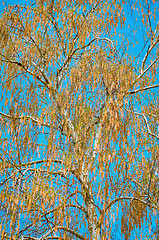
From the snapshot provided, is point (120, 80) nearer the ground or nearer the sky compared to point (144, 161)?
nearer the sky

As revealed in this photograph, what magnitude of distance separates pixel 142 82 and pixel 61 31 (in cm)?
155

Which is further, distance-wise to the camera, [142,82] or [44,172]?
[142,82]

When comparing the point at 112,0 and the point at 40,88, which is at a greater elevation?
the point at 112,0

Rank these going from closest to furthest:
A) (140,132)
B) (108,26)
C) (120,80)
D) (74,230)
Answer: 1. (74,230)
2. (120,80)
3. (140,132)
4. (108,26)

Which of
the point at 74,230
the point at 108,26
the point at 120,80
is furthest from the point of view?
the point at 108,26

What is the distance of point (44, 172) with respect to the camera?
3.71m

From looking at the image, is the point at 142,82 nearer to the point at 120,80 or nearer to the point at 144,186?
the point at 120,80

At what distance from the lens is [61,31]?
4.62m

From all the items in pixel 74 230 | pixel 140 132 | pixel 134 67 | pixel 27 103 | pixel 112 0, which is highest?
pixel 112 0

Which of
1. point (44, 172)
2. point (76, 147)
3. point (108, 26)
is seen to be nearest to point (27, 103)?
point (44, 172)

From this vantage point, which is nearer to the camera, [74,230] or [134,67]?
[74,230]

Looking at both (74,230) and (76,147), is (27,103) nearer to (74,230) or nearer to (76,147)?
(76,147)

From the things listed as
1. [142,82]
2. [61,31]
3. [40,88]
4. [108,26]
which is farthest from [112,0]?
[40,88]

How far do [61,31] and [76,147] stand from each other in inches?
84.7
